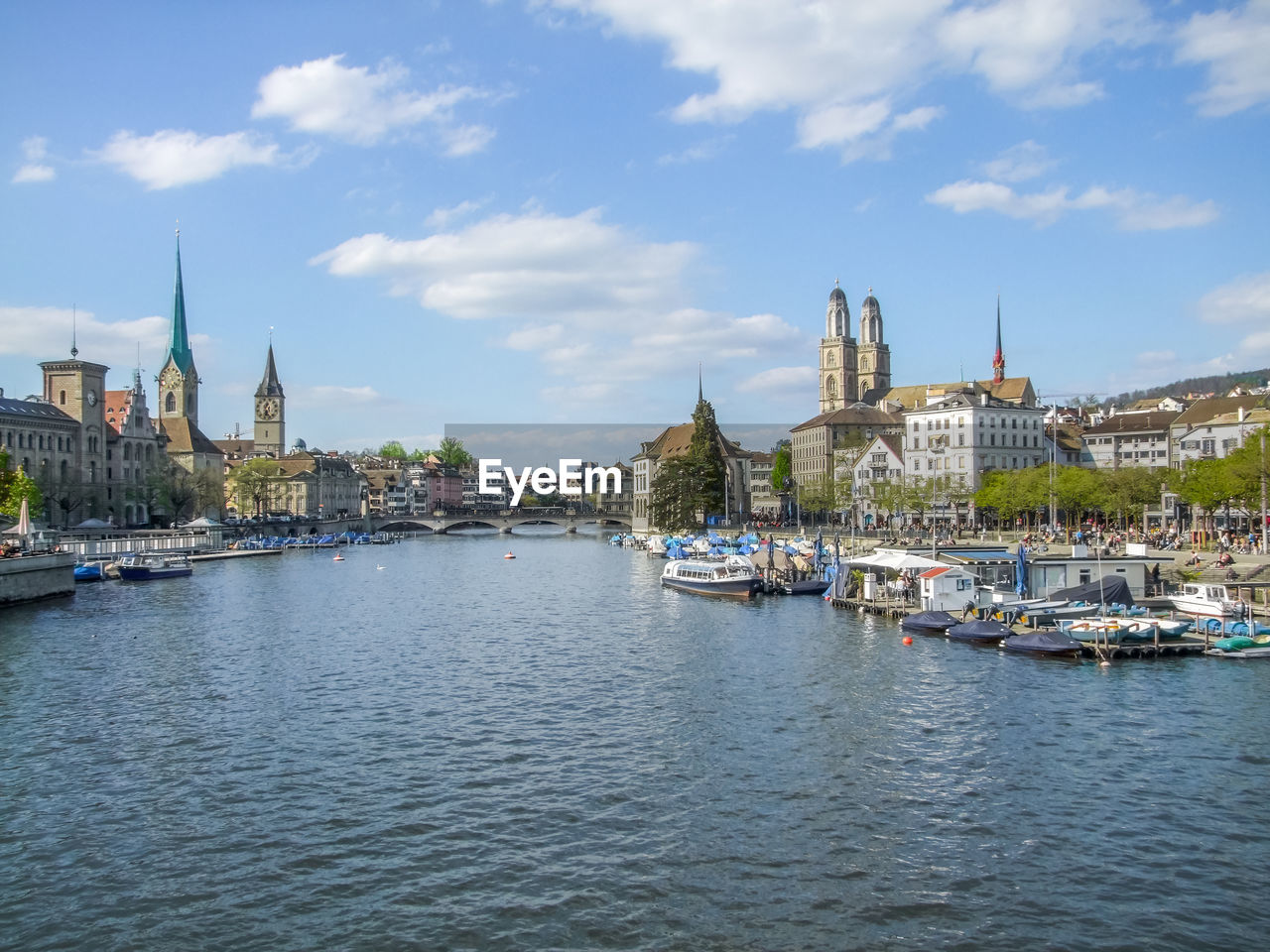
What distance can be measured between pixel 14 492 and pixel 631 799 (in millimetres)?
84586

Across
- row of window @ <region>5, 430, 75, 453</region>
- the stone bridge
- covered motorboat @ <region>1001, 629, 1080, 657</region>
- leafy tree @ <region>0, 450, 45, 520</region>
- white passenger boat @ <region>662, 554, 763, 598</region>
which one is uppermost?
row of window @ <region>5, 430, 75, 453</region>

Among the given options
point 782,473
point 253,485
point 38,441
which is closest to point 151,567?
point 38,441

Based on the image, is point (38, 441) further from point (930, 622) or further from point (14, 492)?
point (930, 622)

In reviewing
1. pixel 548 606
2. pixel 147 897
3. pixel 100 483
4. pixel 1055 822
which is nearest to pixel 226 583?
pixel 548 606

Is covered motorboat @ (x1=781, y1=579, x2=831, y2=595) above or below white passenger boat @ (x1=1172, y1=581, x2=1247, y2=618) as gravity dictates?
below

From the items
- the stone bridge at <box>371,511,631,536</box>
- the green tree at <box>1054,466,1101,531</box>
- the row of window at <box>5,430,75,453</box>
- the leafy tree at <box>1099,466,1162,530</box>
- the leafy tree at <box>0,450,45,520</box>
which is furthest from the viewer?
the stone bridge at <box>371,511,631,536</box>

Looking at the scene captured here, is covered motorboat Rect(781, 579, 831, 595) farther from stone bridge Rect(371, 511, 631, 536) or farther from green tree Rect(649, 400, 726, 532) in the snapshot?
stone bridge Rect(371, 511, 631, 536)

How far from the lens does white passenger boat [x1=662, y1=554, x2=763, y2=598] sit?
70.4 m

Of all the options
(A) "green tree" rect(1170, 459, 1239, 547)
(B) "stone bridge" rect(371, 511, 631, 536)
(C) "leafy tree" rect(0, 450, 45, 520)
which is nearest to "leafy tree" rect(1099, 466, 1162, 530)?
(A) "green tree" rect(1170, 459, 1239, 547)

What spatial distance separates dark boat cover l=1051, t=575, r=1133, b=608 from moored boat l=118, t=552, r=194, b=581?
73.3 meters

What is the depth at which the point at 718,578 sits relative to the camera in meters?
72.1

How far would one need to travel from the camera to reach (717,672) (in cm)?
4116

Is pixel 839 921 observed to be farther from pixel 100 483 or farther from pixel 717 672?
pixel 100 483

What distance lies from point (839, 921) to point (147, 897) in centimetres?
1290
